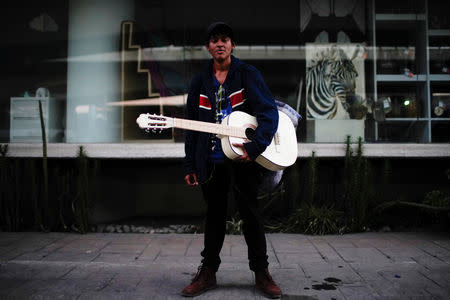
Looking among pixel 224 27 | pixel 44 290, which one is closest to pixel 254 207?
pixel 224 27

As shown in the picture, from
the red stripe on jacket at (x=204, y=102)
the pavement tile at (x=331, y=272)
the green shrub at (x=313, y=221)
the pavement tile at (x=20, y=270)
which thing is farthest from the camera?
the green shrub at (x=313, y=221)

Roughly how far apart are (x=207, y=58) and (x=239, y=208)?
133 inches

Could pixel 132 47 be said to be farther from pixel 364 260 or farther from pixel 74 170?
pixel 364 260

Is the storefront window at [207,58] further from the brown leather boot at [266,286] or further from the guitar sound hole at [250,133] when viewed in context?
the brown leather boot at [266,286]

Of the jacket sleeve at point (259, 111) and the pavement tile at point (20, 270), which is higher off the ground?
the jacket sleeve at point (259, 111)

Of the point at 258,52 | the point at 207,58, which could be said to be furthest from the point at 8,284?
the point at 258,52

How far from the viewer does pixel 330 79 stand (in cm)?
593

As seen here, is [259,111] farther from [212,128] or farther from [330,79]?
[330,79]

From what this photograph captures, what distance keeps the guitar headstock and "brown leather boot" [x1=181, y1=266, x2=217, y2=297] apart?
3.72 ft

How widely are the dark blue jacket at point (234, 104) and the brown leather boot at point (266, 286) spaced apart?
2.75 ft

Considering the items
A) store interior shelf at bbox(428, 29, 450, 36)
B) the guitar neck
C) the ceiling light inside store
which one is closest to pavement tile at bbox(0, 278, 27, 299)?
the guitar neck

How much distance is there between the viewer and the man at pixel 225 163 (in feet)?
9.54

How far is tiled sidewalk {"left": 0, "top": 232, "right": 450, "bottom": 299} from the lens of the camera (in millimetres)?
3033

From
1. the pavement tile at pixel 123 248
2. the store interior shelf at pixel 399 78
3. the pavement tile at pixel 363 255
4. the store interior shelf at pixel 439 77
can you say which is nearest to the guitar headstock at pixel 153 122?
the pavement tile at pixel 123 248
